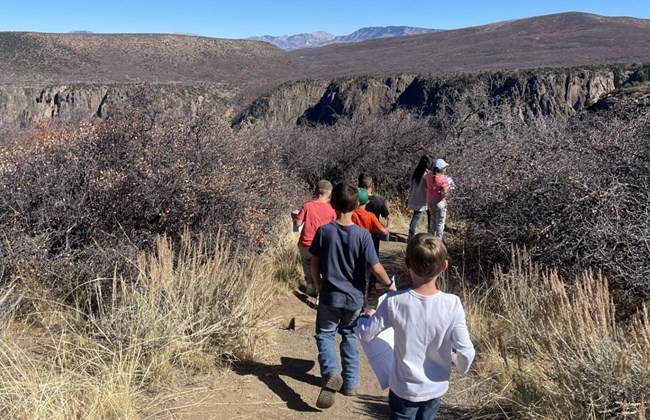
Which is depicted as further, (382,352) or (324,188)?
(324,188)

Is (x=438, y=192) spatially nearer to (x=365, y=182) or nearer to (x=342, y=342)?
(x=365, y=182)

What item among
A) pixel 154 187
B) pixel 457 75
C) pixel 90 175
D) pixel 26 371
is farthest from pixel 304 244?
pixel 457 75

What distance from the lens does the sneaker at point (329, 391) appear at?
3668 mm

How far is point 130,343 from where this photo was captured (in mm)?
3768

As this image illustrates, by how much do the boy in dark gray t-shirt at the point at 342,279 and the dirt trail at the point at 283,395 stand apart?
139mm

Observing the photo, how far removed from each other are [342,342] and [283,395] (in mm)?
536

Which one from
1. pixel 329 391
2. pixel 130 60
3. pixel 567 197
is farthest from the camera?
pixel 130 60

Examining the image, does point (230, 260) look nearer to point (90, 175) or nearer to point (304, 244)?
point (304, 244)

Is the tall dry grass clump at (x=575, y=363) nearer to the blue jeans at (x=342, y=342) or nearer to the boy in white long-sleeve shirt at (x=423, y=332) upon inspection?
the boy in white long-sleeve shirt at (x=423, y=332)

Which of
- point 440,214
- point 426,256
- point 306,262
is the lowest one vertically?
point 306,262

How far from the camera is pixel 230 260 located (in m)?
5.85

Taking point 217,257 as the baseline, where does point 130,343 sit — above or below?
below

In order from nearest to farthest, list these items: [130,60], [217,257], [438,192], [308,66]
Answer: [217,257] → [438,192] → [130,60] → [308,66]

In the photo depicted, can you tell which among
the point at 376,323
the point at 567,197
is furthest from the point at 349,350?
the point at 567,197
